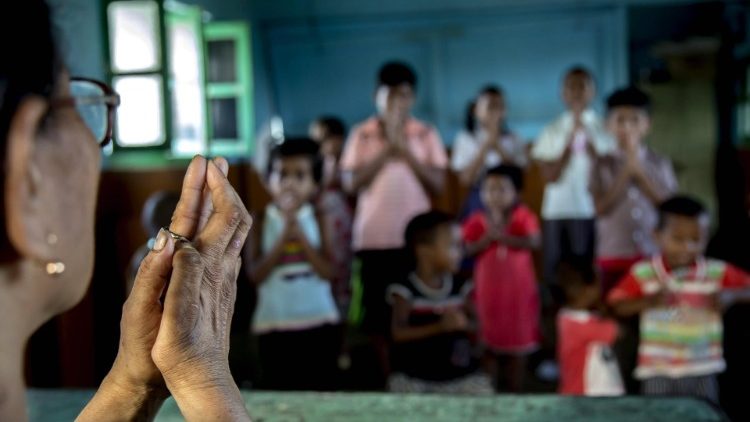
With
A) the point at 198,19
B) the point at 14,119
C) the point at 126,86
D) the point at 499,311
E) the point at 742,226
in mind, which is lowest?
the point at 499,311

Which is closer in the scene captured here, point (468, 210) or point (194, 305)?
point (194, 305)

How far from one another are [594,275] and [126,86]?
2.91 metres

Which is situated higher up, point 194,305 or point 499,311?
point 194,305

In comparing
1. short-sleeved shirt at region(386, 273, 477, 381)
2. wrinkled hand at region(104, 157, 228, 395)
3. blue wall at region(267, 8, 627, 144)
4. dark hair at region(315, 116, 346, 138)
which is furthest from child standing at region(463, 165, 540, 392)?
blue wall at region(267, 8, 627, 144)

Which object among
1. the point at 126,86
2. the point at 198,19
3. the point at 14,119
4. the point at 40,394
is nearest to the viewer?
the point at 14,119

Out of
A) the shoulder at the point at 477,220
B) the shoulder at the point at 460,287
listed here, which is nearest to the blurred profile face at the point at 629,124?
the shoulder at the point at 477,220

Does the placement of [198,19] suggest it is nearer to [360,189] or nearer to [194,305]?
[360,189]

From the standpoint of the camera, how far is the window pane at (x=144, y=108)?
190 inches

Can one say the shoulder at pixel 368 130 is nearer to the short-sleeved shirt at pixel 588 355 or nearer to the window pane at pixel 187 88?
the short-sleeved shirt at pixel 588 355

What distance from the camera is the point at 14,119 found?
81 centimetres

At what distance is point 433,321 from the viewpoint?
3.22 metres

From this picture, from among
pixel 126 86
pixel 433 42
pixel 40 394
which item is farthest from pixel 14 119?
pixel 433 42

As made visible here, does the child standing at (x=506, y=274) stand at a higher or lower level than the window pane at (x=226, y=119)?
lower

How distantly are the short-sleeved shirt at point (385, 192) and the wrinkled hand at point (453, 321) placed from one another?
32.0 inches
